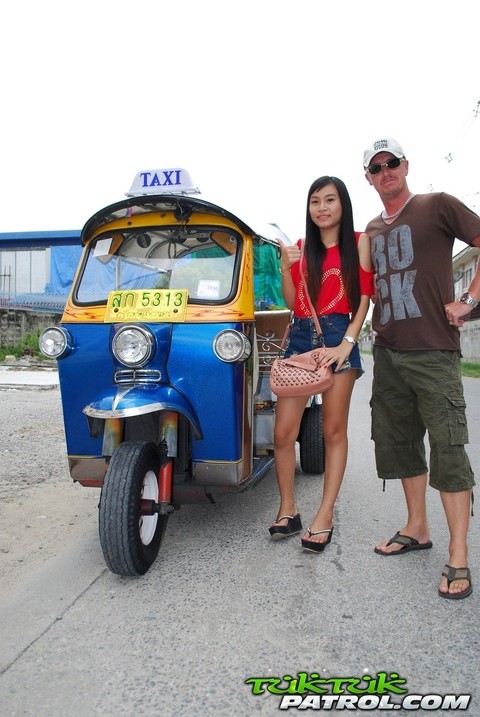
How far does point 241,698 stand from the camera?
204cm

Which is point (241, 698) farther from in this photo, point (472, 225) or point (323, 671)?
point (472, 225)

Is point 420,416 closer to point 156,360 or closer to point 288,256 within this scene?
point 288,256

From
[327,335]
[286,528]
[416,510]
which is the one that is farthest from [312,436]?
[327,335]

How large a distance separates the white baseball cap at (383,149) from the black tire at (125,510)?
198 centimetres

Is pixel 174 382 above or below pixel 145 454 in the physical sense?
above

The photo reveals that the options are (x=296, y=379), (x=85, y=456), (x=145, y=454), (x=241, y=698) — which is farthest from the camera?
(x=85, y=456)

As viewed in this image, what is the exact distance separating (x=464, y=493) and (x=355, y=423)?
5.86m

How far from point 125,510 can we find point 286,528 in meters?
1.12

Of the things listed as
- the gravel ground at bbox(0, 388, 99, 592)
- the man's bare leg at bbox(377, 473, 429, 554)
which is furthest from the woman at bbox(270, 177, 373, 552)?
the gravel ground at bbox(0, 388, 99, 592)

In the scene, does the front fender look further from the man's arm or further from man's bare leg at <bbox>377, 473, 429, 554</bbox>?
the man's arm

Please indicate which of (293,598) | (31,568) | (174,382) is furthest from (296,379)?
(31,568)

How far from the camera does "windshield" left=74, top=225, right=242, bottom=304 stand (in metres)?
3.61

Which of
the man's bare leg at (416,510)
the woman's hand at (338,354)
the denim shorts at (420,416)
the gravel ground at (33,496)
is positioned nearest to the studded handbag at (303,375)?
the woman's hand at (338,354)

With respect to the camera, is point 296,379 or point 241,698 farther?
point 296,379
